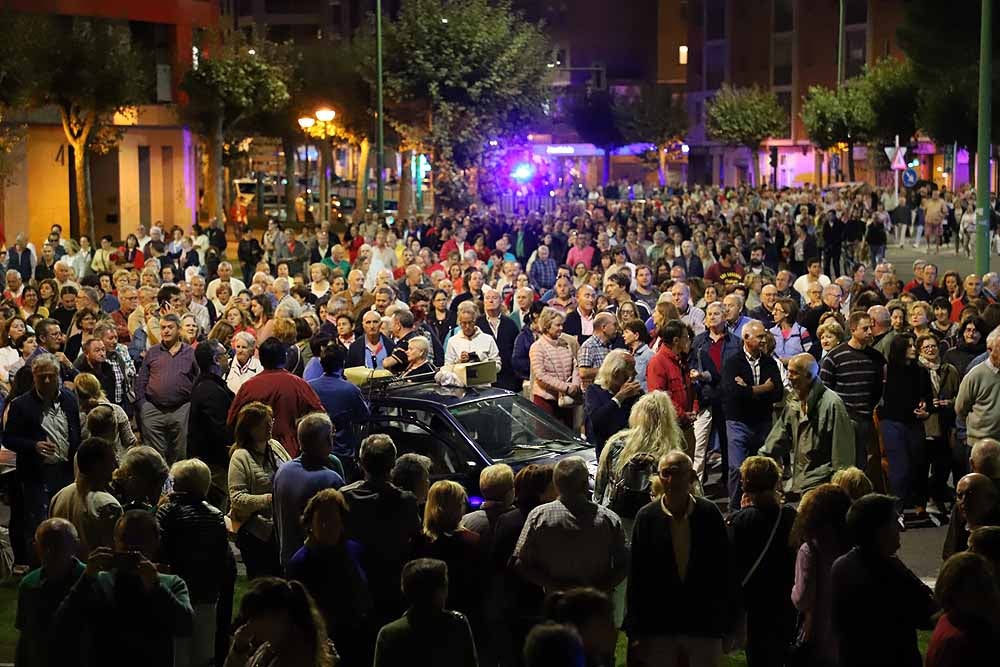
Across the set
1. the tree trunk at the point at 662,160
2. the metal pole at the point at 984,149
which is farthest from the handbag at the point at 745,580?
the tree trunk at the point at 662,160

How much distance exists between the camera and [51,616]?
22.1ft

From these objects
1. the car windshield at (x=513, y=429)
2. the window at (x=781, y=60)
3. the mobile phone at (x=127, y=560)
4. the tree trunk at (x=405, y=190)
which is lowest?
the car windshield at (x=513, y=429)

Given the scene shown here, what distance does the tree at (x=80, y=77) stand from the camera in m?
37.9

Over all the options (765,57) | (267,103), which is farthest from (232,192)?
(765,57)

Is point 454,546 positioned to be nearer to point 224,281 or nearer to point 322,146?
point 224,281

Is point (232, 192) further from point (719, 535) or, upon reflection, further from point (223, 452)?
point (719, 535)

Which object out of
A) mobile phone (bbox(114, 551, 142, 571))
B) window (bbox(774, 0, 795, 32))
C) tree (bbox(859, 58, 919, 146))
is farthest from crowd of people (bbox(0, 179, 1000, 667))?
window (bbox(774, 0, 795, 32))

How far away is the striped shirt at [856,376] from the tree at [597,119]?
91949 millimetres

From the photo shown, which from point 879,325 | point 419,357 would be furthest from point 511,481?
point 879,325

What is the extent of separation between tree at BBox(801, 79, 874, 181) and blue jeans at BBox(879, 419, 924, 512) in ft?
160

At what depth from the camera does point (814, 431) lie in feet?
34.7

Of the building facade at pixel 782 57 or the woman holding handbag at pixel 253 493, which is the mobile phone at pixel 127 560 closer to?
the woman holding handbag at pixel 253 493

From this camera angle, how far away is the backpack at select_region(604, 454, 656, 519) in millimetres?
8812

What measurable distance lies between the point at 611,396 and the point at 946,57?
99.1 feet
